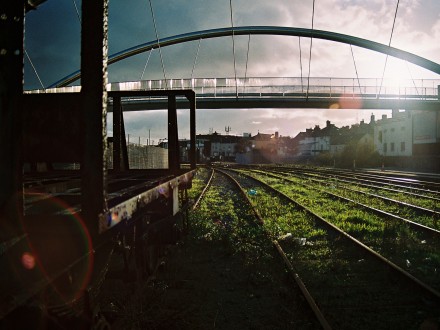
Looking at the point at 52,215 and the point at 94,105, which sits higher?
the point at 94,105

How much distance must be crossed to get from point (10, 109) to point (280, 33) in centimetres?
4456

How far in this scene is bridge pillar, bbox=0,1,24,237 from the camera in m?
1.80

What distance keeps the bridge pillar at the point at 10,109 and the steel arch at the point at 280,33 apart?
4169 cm

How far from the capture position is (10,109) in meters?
1.82

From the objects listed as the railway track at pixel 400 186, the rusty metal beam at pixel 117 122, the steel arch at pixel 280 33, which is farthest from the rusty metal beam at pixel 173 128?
the steel arch at pixel 280 33

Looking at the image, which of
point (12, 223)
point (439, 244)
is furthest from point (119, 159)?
point (439, 244)

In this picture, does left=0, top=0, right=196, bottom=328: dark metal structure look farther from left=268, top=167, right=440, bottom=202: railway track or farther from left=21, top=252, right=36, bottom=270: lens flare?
left=268, top=167, right=440, bottom=202: railway track

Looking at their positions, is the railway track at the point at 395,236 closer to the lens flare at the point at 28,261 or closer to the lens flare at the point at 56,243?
the lens flare at the point at 56,243

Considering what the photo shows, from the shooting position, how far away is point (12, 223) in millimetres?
1905

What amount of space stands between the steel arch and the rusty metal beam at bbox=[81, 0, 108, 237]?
4172 cm

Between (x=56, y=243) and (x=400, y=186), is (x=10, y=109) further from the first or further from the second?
(x=400, y=186)

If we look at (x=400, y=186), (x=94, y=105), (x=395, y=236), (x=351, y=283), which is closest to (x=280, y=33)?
(x=400, y=186)

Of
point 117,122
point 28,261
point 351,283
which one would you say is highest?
point 117,122

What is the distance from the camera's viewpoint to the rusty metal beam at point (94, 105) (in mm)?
1830
